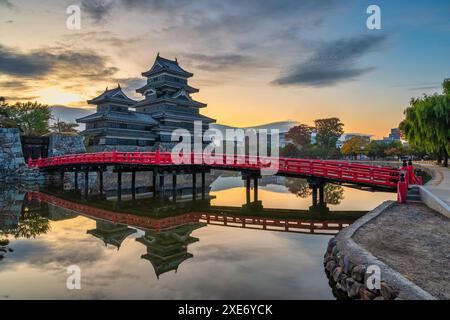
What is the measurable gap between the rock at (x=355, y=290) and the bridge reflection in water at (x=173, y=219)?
14.9 ft

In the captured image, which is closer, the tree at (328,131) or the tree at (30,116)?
the tree at (30,116)

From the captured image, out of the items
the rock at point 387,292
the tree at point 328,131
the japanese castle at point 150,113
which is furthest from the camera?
the tree at point 328,131

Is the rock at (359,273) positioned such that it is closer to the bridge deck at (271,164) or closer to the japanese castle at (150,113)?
the bridge deck at (271,164)

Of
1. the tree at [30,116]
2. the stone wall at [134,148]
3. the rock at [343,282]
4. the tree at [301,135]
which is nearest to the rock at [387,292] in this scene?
the rock at [343,282]

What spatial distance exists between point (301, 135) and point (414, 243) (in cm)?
7115

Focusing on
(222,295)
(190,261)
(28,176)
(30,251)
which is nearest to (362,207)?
(190,261)

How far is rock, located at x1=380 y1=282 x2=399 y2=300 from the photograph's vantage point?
15.5 feet

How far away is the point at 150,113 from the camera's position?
151 ft

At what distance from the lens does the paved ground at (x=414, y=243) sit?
532 cm

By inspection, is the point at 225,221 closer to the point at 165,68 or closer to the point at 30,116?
the point at 165,68

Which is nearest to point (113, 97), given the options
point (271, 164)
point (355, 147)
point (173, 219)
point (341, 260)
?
point (271, 164)

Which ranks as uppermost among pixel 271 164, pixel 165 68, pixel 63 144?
pixel 165 68

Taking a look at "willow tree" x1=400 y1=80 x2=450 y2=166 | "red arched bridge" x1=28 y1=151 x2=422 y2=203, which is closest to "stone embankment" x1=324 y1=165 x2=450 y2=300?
"red arched bridge" x1=28 y1=151 x2=422 y2=203
